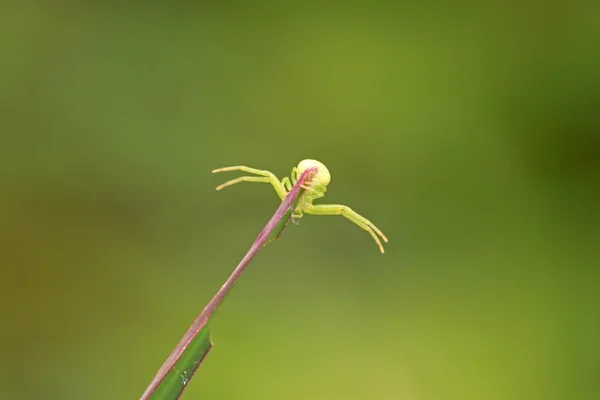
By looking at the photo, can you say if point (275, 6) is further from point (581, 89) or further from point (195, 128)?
point (581, 89)

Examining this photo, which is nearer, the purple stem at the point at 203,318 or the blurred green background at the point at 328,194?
the purple stem at the point at 203,318

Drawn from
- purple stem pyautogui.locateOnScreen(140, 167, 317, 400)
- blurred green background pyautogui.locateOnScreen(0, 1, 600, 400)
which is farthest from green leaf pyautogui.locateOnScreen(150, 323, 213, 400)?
blurred green background pyautogui.locateOnScreen(0, 1, 600, 400)

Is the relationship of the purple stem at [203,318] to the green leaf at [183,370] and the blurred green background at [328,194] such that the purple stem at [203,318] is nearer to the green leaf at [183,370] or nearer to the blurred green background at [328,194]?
the green leaf at [183,370]

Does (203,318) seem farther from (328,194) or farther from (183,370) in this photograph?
(328,194)

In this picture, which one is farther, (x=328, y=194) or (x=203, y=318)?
(x=328, y=194)

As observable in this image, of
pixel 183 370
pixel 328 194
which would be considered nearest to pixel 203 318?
pixel 183 370

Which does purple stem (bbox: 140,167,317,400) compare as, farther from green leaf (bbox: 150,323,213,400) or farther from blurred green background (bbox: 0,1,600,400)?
blurred green background (bbox: 0,1,600,400)

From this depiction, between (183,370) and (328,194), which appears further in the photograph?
(328,194)

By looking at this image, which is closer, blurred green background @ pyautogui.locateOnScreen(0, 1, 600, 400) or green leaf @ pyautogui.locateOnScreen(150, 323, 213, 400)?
green leaf @ pyautogui.locateOnScreen(150, 323, 213, 400)

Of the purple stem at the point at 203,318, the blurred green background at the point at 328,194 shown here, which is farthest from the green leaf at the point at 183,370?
the blurred green background at the point at 328,194

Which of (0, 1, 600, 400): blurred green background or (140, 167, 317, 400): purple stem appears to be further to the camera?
(0, 1, 600, 400): blurred green background

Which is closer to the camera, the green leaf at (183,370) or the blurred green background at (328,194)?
the green leaf at (183,370)
